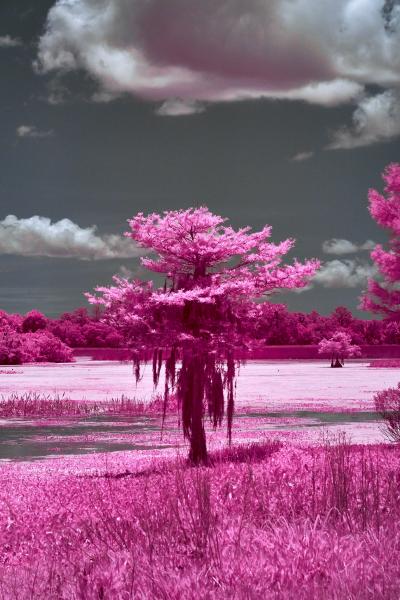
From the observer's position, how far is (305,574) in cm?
709

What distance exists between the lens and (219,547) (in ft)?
26.6

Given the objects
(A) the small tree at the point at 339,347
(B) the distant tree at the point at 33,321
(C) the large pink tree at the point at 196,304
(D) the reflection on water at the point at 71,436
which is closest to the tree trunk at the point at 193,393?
(C) the large pink tree at the point at 196,304

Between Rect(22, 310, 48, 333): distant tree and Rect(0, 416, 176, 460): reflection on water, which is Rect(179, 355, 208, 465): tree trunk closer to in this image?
Rect(0, 416, 176, 460): reflection on water

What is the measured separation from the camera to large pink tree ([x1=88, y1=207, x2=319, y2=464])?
18.0m

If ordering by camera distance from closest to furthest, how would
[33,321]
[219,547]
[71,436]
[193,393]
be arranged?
[219,547] → [193,393] → [71,436] → [33,321]

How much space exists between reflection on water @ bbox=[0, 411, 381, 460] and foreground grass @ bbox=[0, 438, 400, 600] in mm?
11679

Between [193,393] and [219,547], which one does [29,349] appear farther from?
[219,547]

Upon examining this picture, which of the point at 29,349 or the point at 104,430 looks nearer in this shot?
the point at 104,430

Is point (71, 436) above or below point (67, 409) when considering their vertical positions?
below

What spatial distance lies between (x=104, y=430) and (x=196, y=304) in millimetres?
13659

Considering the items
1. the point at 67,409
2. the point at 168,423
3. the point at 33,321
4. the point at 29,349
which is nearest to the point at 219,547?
the point at 168,423

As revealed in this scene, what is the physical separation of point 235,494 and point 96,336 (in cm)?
12856

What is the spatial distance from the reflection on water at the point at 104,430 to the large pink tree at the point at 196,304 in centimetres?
653

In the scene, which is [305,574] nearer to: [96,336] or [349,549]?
[349,549]
